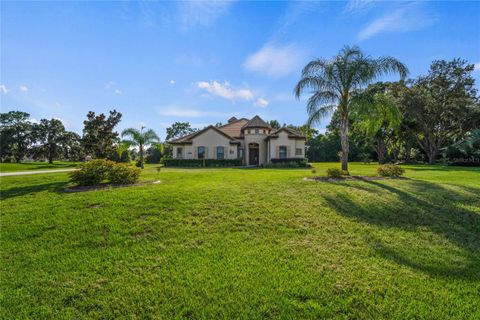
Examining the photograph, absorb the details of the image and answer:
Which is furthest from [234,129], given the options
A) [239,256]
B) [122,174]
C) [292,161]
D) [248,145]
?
[239,256]

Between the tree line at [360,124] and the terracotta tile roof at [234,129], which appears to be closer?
the tree line at [360,124]

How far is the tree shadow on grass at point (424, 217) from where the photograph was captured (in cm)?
459

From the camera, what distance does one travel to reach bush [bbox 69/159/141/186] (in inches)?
383

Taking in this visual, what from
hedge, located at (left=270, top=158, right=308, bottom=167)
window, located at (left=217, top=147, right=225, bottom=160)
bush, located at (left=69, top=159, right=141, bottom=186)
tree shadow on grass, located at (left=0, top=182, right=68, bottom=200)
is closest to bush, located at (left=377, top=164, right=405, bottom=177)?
bush, located at (left=69, top=159, right=141, bottom=186)

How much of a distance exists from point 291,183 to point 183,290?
7.37 metres

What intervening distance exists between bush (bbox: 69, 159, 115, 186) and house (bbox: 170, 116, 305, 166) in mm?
18655

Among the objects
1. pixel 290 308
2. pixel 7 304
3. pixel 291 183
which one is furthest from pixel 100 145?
pixel 290 308

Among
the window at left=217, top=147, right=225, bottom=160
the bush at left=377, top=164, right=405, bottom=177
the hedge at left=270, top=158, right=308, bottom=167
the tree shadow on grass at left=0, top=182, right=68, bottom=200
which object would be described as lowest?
the tree shadow on grass at left=0, top=182, right=68, bottom=200

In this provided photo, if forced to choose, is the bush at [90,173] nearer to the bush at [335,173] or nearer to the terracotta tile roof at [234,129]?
the bush at [335,173]

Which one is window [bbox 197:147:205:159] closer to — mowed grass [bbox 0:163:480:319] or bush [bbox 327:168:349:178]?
bush [bbox 327:168:349:178]

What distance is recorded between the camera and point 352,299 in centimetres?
356

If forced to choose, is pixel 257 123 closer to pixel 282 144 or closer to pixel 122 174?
pixel 282 144

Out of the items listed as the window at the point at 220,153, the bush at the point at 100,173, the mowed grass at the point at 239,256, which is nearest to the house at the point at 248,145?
the window at the point at 220,153

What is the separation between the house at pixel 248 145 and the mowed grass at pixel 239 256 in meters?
19.7
